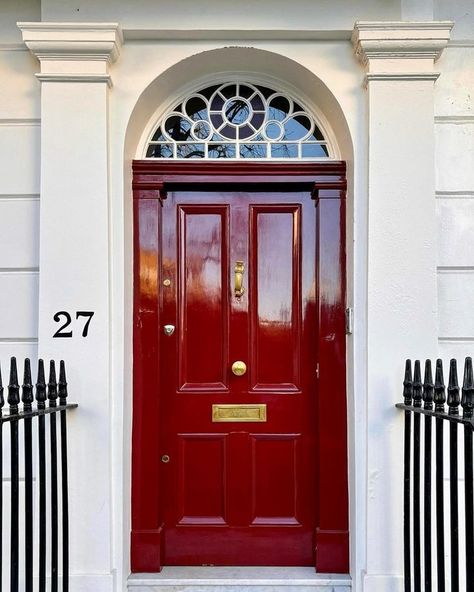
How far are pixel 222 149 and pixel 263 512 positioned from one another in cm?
231

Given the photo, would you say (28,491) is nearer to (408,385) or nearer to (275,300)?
(275,300)

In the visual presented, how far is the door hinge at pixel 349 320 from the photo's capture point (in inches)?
136

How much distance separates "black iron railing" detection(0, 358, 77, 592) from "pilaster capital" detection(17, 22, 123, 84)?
1664 millimetres

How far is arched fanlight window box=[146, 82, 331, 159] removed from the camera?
3713 mm

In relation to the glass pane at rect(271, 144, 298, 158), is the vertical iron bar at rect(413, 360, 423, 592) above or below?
below

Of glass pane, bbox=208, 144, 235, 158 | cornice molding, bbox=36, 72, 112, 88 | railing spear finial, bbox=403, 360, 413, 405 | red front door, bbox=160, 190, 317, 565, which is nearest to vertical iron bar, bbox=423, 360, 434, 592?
railing spear finial, bbox=403, 360, 413, 405

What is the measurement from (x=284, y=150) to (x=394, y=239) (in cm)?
94

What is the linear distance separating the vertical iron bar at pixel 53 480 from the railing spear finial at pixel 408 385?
186cm

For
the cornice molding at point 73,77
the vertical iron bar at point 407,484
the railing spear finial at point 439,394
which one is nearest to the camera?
the railing spear finial at point 439,394

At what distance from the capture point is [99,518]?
10.7 feet

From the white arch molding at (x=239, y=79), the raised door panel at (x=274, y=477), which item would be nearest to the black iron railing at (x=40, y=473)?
the white arch molding at (x=239, y=79)

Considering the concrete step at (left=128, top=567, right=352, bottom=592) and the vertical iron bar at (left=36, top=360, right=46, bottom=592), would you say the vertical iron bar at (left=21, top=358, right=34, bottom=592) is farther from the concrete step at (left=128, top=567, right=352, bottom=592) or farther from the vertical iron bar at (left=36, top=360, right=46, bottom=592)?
the concrete step at (left=128, top=567, right=352, bottom=592)

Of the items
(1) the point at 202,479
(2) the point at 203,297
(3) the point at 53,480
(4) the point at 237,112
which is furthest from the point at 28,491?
(4) the point at 237,112

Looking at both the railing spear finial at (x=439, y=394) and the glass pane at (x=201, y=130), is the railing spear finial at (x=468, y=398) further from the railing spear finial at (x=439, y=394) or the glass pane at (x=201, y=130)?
the glass pane at (x=201, y=130)
